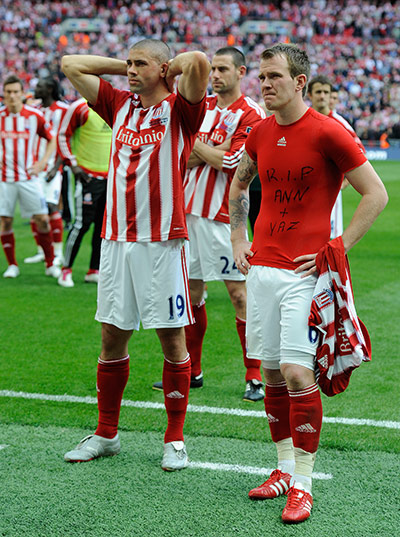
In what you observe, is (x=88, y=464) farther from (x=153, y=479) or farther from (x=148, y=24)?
(x=148, y=24)

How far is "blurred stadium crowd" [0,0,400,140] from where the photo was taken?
37.4m

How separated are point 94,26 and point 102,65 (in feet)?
133

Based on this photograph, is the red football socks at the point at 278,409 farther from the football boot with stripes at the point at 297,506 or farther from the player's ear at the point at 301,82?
the player's ear at the point at 301,82

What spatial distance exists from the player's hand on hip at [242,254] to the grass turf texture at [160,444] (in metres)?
1.09

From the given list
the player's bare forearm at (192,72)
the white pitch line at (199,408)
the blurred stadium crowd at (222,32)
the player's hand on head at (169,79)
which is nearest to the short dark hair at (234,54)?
the player's hand on head at (169,79)

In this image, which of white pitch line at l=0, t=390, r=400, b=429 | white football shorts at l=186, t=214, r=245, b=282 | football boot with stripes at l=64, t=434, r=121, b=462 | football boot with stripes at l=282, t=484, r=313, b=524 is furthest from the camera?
white football shorts at l=186, t=214, r=245, b=282

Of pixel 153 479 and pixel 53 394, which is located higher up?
pixel 153 479

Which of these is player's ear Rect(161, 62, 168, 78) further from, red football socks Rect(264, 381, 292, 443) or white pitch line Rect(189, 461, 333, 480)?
white pitch line Rect(189, 461, 333, 480)

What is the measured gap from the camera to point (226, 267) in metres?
5.38

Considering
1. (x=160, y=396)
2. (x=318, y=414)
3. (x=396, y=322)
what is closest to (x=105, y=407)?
(x=160, y=396)

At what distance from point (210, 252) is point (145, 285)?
1.47m

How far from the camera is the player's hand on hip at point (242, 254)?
3.71m

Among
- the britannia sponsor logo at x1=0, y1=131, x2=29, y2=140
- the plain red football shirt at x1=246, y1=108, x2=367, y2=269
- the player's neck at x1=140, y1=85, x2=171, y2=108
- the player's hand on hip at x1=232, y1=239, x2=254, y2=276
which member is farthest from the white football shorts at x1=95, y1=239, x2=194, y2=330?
the britannia sponsor logo at x1=0, y1=131, x2=29, y2=140

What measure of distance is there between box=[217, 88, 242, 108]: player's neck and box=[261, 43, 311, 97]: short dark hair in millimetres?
1801
